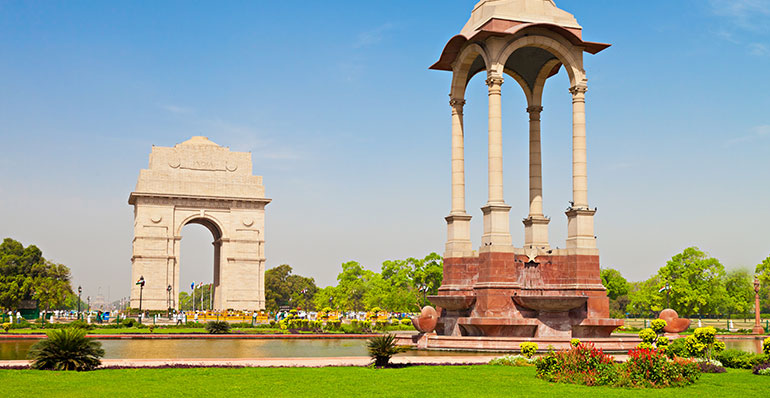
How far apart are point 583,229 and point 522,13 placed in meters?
8.41

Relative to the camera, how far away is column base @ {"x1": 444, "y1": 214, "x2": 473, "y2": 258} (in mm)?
28688

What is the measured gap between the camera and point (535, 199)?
3034 centimetres

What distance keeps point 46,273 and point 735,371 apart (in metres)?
76.7

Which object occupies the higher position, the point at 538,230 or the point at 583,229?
the point at 538,230

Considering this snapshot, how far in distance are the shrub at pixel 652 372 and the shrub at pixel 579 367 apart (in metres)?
0.31

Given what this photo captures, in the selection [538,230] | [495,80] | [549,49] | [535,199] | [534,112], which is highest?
[549,49]

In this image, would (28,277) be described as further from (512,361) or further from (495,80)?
(512,361)

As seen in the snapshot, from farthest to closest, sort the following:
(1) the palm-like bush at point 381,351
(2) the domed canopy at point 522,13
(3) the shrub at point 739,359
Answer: (2) the domed canopy at point 522,13 < (3) the shrub at point 739,359 < (1) the palm-like bush at point 381,351

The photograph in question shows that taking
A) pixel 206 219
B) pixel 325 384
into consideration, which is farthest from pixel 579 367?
pixel 206 219

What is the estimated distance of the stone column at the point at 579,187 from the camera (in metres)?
27.5


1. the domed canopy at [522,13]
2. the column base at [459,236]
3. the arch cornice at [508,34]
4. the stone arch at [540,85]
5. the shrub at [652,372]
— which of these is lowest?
the shrub at [652,372]

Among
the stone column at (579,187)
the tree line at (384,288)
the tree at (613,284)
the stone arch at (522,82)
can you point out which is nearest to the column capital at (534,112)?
the stone arch at (522,82)

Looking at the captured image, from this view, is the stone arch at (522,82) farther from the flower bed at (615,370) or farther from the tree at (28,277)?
the tree at (28,277)

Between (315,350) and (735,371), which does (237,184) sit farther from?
(735,371)
